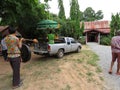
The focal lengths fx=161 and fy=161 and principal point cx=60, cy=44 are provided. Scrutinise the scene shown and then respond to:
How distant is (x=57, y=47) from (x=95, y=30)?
75.3 feet

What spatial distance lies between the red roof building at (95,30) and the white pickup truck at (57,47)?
20261 mm

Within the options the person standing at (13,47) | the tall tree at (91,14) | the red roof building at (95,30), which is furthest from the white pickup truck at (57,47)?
the tall tree at (91,14)

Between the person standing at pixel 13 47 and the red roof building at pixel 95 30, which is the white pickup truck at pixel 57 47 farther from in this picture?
the red roof building at pixel 95 30

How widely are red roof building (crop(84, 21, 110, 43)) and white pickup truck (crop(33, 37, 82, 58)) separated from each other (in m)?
20.3

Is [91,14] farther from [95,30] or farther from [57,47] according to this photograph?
[57,47]

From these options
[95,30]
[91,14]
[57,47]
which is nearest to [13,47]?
[57,47]

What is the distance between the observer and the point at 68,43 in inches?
481

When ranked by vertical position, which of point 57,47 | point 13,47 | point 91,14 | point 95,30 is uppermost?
point 91,14

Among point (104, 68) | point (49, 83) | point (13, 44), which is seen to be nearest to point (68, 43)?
point (104, 68)

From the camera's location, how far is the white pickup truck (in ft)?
34.5

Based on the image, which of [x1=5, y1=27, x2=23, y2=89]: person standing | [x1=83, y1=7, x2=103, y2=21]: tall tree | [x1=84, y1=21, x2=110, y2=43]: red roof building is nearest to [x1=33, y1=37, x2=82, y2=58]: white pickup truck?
[x1=5, y1=27, x2=23, y2=89]: person standing

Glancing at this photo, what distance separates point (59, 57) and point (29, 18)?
24.6 feet

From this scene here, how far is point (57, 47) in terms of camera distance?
36.2ft

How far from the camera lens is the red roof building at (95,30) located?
3256 cm
